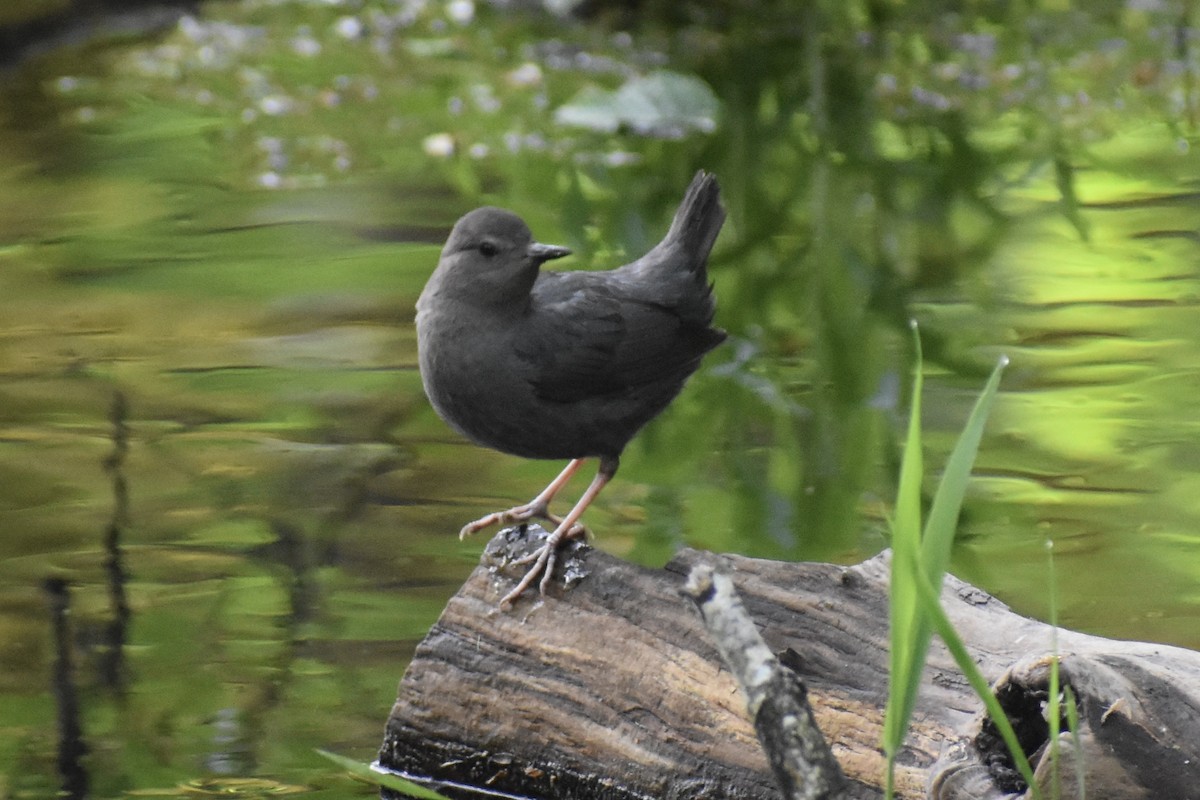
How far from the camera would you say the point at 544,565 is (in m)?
3.54

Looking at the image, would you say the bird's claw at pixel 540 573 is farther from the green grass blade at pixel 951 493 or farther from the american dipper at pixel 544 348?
the green grass blade at pixel 951 493

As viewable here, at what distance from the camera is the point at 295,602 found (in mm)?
4340

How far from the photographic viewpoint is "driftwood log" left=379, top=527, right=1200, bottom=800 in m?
3.18

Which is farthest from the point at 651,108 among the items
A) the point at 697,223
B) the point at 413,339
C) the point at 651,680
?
the point at 651,680

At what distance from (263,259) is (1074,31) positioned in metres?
7.07

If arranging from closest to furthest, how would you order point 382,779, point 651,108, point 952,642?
point 952,642, point 382,779, point 651,108

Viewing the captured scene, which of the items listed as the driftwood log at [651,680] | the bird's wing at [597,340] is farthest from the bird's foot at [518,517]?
the bird's wing at [597,340]

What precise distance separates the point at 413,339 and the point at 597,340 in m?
2.92

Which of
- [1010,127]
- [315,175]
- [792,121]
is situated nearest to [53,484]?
[315,175]

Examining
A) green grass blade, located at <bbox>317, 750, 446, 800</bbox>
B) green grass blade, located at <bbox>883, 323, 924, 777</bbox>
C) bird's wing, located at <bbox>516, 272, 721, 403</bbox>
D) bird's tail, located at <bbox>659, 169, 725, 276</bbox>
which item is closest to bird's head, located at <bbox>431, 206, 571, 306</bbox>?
bird's wing, located at <bbox>516, 272, 721, 403</bbox>

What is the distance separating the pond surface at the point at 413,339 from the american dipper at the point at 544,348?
0.73 meters

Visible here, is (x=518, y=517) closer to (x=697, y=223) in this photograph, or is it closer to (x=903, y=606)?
(x=697, y=223)

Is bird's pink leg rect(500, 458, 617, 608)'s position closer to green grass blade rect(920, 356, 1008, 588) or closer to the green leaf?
green grass blade rect(920, 356, 1008, 588)

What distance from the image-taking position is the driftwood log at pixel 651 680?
3.18 meters
